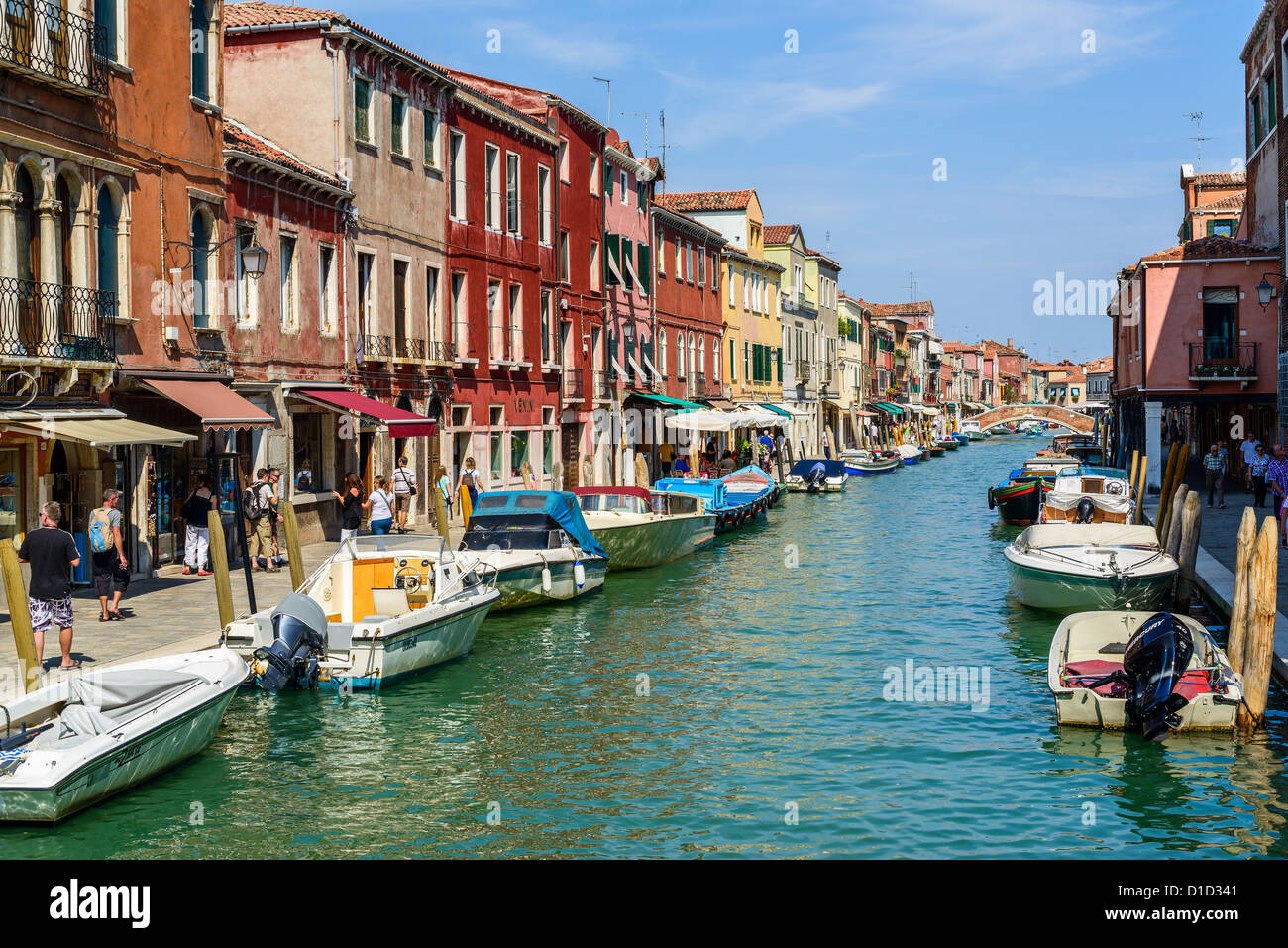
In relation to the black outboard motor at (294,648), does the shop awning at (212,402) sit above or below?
above

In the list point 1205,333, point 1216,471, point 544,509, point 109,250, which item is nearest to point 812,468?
point 1205,333

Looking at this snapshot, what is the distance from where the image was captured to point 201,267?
72.6 feet

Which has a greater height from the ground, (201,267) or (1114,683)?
(201,267)

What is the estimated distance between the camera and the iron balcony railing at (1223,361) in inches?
1417

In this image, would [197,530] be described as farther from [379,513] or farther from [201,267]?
[201,267]

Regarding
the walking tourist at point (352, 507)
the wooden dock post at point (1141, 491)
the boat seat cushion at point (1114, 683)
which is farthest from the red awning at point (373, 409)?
the wooden dock post at point (1141, 491)

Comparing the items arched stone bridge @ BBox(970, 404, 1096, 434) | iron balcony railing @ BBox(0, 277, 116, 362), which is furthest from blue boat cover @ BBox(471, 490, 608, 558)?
arched stone bridge @ BBox(970, 404, 1096, 434)

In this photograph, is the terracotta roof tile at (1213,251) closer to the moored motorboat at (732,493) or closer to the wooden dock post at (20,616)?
the moored motorboat at (732,493)

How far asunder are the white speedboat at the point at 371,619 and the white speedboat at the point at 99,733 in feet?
6.07

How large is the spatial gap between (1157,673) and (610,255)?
32.5 m

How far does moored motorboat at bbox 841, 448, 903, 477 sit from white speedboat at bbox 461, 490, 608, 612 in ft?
147

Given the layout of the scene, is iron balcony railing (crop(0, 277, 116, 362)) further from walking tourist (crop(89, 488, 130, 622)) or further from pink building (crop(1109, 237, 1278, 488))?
pink building (crop(1109, 237, 1278, 488))

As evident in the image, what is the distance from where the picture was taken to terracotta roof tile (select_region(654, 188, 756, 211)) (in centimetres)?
6306
